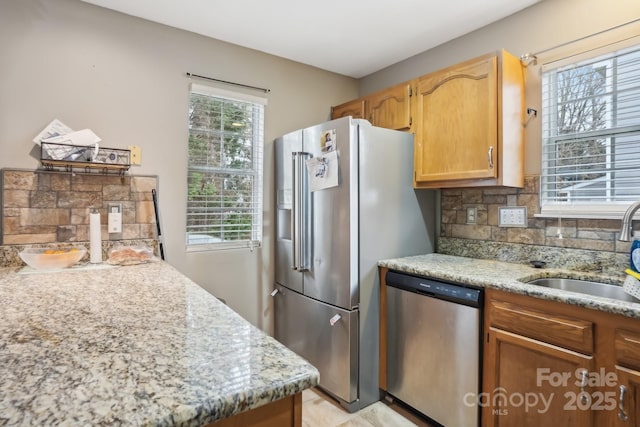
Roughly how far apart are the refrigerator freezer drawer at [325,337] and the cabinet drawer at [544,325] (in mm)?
840

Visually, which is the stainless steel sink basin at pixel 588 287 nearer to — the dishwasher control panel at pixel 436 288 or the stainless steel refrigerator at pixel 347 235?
the dishwasher control panel at pixel 436 288

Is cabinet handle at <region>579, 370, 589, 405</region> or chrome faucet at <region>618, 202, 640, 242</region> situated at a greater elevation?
chrome faucet at <region>618, 202, 640, 242</region>

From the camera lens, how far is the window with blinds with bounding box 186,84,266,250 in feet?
8.48

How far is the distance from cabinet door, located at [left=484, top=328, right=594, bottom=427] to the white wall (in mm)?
1739

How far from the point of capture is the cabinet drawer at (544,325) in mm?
1407

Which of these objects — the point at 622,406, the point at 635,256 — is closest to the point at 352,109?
the point at 635,256

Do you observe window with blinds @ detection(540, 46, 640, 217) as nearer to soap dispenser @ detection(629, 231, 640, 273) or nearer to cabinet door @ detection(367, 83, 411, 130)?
soap dispenser @ detection(629, 231, 640, 273)

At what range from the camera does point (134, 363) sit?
758mm

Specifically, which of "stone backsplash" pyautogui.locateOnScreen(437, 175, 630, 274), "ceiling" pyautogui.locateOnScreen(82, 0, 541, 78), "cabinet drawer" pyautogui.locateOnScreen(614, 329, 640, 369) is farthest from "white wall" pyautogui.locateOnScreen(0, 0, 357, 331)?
"cabinet drawer" pyautogui.locateOnScreen(614, 329, 640, 369)

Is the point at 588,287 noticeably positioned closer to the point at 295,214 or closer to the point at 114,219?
the point at 295,214

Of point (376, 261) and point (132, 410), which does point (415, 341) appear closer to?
point (376, 261)

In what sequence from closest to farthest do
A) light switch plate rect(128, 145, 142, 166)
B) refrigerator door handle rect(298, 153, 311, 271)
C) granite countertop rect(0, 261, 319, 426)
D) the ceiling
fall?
granite countertop rect(0, 261, 319, 426)
the ceiling
light switch plate rect(128, 145, 142, 166)
refrigerator door handle rect(298, 153, 311, 271)

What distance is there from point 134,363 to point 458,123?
211cm

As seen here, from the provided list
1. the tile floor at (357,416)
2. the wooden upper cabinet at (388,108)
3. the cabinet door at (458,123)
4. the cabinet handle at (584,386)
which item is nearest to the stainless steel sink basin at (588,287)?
the cabinet handle at (584,386)
